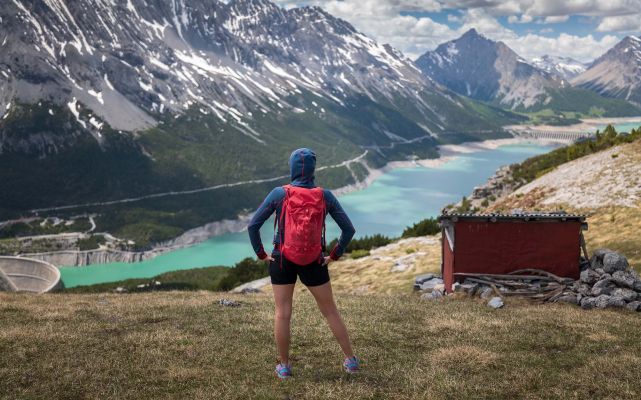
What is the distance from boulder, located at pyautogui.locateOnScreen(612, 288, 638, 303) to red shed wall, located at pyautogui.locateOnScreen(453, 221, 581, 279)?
131 inches

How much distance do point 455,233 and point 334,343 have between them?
1287 centimetres

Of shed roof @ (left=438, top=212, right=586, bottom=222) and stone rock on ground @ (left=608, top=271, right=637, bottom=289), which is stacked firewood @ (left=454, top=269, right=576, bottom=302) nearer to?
stone rock on ground @ (left=608, top=271, right=637, bottom=289)

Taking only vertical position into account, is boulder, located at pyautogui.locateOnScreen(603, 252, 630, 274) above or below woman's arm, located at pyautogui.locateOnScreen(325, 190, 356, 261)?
below

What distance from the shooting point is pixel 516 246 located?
78.4 ft

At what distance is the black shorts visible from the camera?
10023 millimetres

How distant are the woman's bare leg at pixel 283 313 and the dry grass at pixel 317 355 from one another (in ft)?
2.35

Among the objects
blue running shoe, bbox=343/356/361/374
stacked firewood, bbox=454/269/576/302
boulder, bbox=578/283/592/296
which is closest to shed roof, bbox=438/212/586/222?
stacked firewood, bbox=454/269/576/302

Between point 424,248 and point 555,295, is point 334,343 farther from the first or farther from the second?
point 424,248

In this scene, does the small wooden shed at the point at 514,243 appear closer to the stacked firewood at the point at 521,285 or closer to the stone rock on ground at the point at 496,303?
the stacked firewood at the point at 521,285

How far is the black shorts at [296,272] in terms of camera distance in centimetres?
1002

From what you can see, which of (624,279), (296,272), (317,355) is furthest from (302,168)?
(624,279)

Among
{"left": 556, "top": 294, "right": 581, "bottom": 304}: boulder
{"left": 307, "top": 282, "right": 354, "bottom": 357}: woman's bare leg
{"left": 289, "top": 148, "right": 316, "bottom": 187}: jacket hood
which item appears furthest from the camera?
{"left": 556, "top": 294, "right": 581, "bottom": 304}: boulder

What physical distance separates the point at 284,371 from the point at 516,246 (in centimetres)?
1625

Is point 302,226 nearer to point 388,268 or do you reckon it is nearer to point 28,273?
point 388,268
